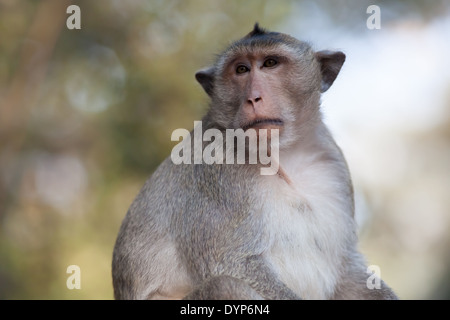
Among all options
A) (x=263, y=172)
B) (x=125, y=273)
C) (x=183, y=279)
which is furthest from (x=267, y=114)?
(x=125, y=273)

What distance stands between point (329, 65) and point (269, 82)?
3.92ft

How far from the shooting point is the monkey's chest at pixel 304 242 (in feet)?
21.2

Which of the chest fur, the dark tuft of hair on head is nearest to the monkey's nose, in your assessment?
the chest fur

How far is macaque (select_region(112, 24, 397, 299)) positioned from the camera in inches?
251

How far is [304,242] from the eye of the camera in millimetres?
6551

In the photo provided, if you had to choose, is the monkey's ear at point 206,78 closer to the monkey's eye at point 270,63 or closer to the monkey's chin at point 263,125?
the monkey's eye at point 270,63

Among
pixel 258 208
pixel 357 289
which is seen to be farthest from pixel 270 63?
pixel 357 289

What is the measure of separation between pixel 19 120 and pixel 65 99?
155 centimetres

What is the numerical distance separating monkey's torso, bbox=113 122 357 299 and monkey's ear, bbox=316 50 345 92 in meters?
0.73

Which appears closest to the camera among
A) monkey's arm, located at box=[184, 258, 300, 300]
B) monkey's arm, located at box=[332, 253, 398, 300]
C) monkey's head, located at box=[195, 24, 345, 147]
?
monkey's arm, located at box=[184, 258, 300, 300]

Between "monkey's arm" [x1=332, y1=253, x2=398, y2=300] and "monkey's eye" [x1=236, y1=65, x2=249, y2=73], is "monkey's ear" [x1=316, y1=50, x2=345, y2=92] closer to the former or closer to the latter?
"monkey's eye" [x1=236, y1=65, x2=249, y2=73]

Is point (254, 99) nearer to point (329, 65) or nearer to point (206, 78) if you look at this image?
point (206, 78)

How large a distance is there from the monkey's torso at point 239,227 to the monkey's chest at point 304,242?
0.04ft

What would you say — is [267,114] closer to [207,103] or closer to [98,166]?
[207,103]
